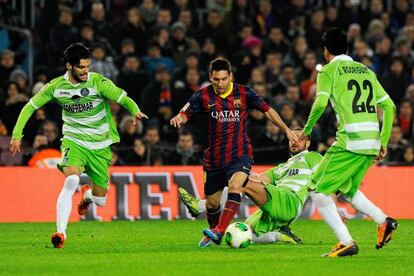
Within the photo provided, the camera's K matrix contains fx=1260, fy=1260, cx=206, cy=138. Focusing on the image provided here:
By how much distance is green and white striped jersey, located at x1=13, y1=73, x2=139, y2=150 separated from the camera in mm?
14547

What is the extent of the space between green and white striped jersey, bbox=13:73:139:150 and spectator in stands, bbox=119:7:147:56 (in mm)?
9032

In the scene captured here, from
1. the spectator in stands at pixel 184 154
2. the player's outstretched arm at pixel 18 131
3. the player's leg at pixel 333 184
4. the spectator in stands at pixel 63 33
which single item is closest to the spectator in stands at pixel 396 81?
the spectator in stands at pixel 184 154

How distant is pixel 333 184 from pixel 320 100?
858mm

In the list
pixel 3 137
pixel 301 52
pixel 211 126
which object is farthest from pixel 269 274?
pixel 301 52

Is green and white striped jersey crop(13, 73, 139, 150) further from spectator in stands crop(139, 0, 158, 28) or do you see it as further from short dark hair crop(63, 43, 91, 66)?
spectator in stands crop(139, 0, 158, 28)

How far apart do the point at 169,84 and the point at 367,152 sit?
10.4 metres

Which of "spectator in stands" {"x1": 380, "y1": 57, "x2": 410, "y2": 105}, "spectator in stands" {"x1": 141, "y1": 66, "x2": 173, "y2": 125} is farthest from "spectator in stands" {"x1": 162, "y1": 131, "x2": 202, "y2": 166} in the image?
"spectator in stands" {"x1": 380, "y1": 57, "x2": 410, "y2": 105}

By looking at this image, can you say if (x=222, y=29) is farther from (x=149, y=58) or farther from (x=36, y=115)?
(x=36, y=115)

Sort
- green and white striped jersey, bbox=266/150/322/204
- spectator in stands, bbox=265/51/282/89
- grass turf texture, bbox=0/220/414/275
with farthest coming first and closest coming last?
spectator in stands, bbox=265/51/282/89, green and white striped jersey, bbox=266/150/322/204, grass turf texture, bbox=0/220/414/275

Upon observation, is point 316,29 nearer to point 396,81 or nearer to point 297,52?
point 297,52

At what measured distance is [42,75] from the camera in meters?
22.5

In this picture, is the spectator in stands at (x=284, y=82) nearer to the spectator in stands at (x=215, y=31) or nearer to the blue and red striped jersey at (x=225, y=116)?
the spectator in stands at (x=215, y=31)

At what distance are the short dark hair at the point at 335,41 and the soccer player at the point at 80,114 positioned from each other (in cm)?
253

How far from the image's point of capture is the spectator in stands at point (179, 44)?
79.0ft
